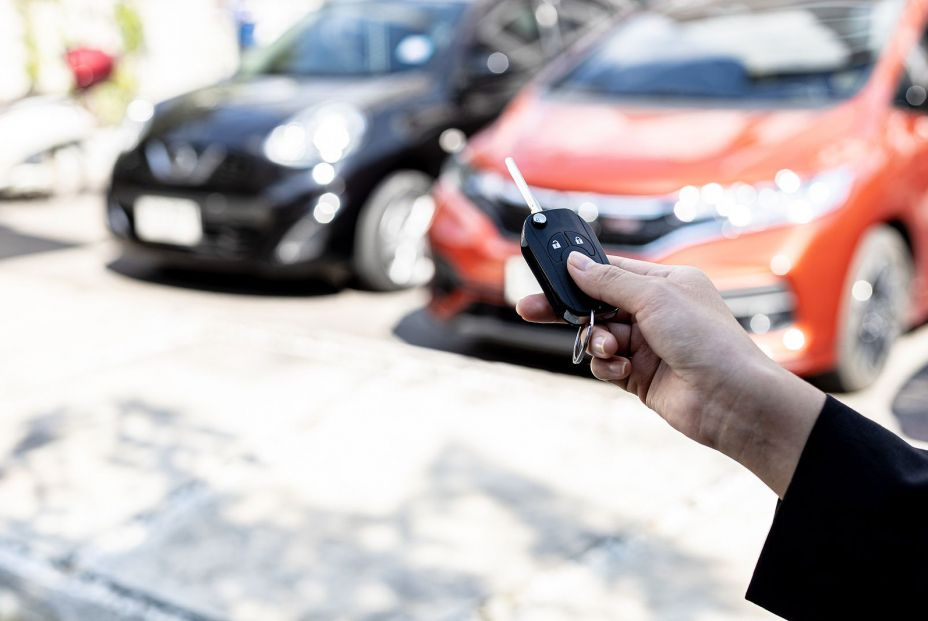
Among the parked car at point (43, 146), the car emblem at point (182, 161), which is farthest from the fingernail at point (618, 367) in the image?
the parked car at point (43, 146)

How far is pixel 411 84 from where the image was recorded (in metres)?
6.36

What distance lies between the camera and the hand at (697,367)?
137cm

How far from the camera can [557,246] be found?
1.70 m

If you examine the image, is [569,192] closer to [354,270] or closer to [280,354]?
[280,354]

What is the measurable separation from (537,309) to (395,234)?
4352 millimetres

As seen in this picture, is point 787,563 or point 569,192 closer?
point 787,563

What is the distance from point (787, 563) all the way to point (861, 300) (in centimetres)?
325

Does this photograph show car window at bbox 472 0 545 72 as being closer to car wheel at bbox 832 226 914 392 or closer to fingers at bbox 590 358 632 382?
car wheel at bbox 832 226 914 392

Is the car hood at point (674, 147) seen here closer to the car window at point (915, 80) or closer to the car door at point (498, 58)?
the car window at point (915, 80)

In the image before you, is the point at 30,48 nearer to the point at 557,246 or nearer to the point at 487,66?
the point at 487,66

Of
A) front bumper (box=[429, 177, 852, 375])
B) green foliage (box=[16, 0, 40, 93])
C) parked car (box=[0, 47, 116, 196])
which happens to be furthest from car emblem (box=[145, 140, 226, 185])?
green foliage (box=[16, 0, 40, 93])

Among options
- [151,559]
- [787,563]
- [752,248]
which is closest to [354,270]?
[752,248]

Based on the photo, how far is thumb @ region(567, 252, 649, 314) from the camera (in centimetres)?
157

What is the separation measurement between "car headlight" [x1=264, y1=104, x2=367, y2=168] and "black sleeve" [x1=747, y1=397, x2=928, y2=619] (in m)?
4.71
